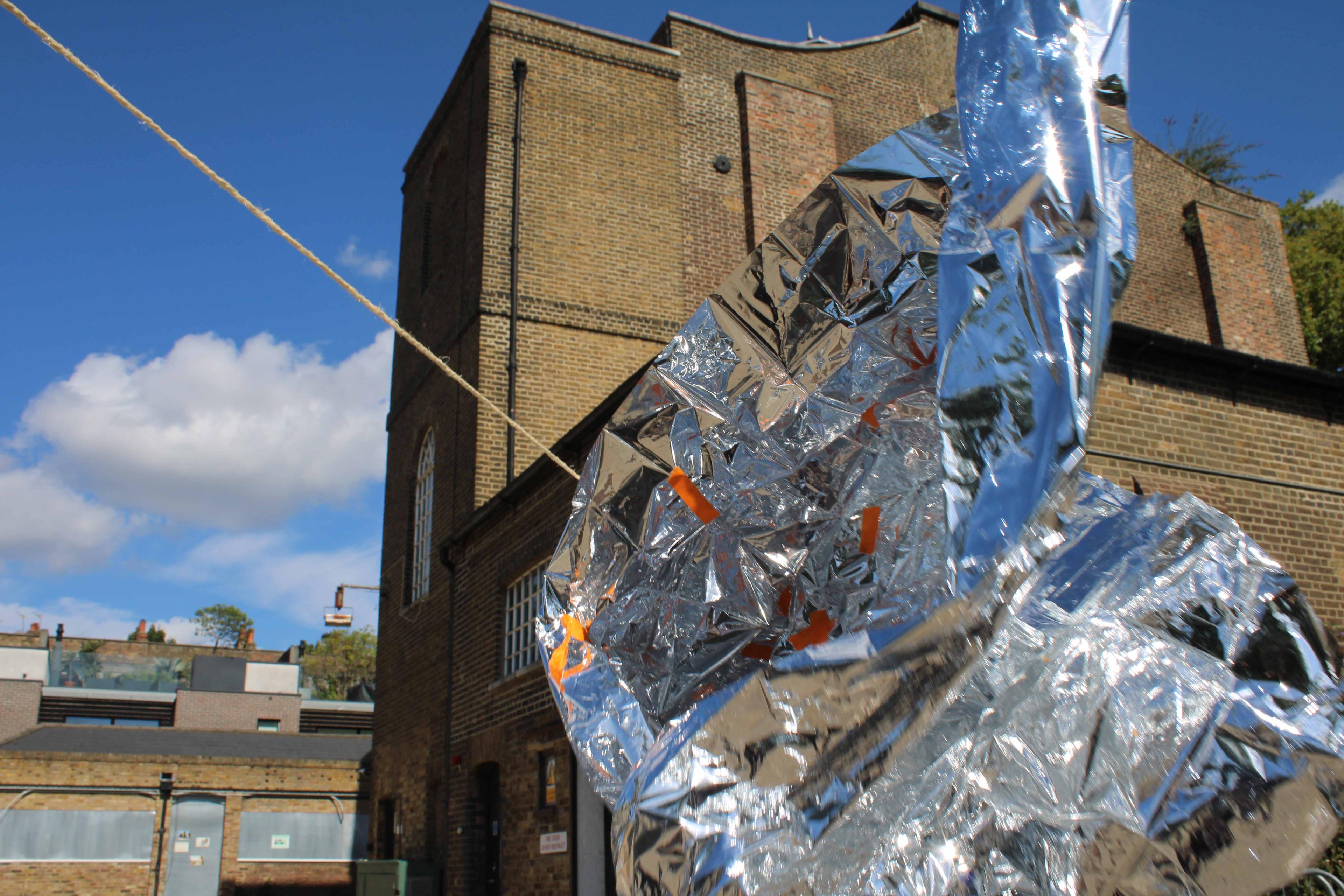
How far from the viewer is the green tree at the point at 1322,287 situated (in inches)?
810

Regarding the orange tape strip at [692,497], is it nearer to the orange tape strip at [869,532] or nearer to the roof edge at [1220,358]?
the orange tape strip at [869,532]

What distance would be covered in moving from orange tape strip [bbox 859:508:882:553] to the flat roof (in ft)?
70.4

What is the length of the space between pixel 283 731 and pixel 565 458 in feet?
81.3

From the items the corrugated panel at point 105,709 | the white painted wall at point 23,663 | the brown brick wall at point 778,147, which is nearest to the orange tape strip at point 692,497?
the brown brick wall at point 778,147

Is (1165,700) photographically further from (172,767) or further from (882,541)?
(172,767)

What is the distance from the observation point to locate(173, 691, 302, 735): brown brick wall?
3089cm

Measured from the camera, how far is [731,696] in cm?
191

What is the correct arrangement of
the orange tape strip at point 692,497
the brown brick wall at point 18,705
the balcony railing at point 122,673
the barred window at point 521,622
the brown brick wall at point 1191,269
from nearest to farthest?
the orange tape strip at point 692,497 → the barred window at point 521,622 → the brown brick wall at point 1191,269 → the brown brick wall at point 18,705 → the balcony railing at point 122,673

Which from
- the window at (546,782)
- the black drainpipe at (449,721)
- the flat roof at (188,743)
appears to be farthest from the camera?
the flat roof at (188,743)

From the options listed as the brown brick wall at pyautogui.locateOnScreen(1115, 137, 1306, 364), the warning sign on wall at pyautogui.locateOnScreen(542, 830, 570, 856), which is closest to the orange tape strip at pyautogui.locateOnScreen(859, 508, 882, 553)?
the warning sign on wall at pyautogui.locateOnScreen(542, 830, 570, 856)

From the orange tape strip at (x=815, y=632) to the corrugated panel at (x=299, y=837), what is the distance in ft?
73.5

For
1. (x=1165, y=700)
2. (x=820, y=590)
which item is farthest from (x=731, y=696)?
(x=1165, y=700)

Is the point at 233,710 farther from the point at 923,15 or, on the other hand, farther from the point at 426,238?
the point at 923,15

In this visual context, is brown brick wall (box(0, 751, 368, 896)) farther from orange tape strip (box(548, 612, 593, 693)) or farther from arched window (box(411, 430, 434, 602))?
orange tape strip (box(548, 612, 593, 693))
